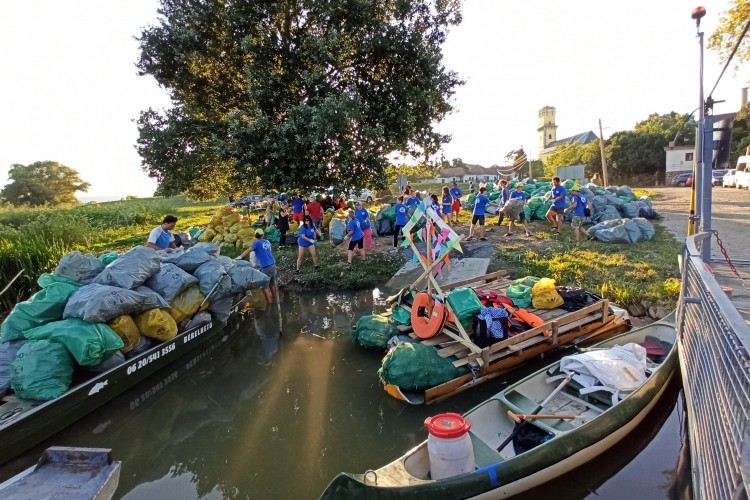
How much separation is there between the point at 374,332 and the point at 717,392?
4755 millimetres

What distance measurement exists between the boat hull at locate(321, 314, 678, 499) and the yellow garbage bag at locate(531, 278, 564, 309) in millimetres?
2259

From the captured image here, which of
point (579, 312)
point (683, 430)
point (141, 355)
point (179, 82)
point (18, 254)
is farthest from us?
point (179, 82)

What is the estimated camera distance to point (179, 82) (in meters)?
12.8

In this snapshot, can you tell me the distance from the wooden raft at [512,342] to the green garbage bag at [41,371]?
4283mm

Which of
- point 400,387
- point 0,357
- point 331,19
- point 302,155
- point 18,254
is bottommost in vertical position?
point 400,387

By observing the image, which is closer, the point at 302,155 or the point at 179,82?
the point at 302,155

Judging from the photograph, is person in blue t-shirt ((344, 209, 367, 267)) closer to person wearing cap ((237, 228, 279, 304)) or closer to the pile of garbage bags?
person wearing cap ((237, 228, 279, 304))

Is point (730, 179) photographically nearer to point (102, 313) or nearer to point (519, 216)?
point (519, 216)

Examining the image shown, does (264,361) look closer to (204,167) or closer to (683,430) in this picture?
(683,430)

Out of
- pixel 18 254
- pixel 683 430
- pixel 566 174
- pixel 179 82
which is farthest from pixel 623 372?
pixel 566 174

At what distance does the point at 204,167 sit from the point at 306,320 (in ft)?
24.1

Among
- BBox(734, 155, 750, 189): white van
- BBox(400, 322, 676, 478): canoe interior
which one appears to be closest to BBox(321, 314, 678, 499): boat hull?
BBox(400, 322, 676, 478): canoe interior

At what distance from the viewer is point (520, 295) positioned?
6988 millimetres

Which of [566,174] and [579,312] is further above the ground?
[566,174]
